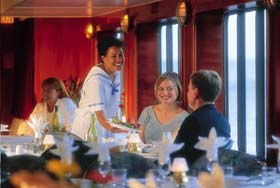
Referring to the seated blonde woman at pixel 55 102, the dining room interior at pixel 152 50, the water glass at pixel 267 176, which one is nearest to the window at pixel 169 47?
the dining room interior at pixel 152 50

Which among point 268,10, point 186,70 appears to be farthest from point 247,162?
point 186,70

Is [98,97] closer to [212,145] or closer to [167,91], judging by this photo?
[167,91]

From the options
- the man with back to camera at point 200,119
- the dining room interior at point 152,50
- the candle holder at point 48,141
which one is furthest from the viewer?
the dining room interior at point 152,50

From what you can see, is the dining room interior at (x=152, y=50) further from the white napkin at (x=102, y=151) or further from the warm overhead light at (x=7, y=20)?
the white napkin at (x=102, y=151)

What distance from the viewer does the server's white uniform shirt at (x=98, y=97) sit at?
624 centimetres

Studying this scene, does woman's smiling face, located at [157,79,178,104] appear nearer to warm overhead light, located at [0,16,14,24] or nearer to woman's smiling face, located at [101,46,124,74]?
woman's smiling face, located at [101,46,124,74]

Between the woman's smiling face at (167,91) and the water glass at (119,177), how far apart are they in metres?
2.64

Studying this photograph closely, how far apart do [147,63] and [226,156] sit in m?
5.02

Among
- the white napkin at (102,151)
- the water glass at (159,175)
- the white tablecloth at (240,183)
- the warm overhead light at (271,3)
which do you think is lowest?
the white tablecloth at (240,183)

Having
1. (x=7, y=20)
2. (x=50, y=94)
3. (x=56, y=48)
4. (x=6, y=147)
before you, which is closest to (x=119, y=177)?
(x=6, y=147)

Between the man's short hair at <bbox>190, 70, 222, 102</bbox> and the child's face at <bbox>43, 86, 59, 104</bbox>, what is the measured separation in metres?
3.42

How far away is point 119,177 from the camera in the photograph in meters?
3.64

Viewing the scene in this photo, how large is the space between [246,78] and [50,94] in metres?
2.25

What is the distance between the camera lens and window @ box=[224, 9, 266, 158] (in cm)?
672
